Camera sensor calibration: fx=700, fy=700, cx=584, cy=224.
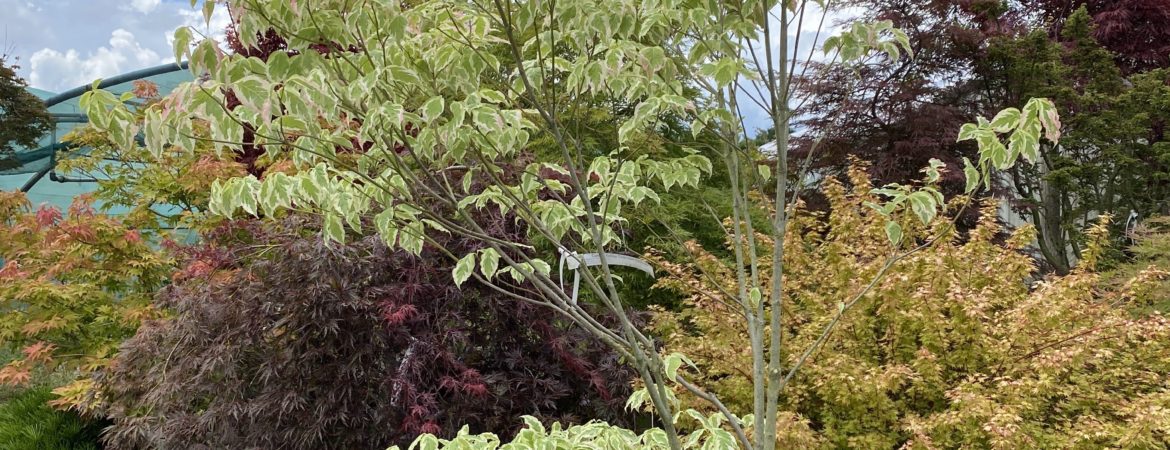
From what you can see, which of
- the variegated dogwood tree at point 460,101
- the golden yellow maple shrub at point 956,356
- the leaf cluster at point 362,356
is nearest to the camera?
the variegated dogwood tree at point 460,101

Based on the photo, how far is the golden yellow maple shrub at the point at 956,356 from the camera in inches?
108

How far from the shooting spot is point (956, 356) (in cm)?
319

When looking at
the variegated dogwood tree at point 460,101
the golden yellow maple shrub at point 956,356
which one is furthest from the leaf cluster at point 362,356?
the variegated dogwood tree at point 460,101

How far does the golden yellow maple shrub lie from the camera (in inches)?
108

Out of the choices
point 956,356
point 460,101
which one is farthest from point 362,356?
point 956,356

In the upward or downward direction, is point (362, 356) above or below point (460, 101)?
below

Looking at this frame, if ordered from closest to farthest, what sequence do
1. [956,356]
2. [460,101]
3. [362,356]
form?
[460,101], [362,356], [956,356]

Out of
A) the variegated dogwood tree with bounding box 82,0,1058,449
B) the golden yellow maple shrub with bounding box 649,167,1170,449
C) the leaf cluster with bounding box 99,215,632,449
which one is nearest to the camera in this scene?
the variegated dogwood tree with bounding box 82,0,1058,449

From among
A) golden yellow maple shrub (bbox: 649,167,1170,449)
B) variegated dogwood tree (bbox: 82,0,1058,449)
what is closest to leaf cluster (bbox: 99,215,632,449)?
golden yellow maple shrub (bbox: 649,167,1170,449)

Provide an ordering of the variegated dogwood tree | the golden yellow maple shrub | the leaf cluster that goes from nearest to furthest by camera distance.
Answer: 1. the variegated dogwood tree
2. the golden yellow maple shrub
3. the leaf cluster

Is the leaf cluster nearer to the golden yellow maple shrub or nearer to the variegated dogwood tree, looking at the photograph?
the golden yellow maple shrub

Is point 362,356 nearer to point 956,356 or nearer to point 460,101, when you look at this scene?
point 460,101

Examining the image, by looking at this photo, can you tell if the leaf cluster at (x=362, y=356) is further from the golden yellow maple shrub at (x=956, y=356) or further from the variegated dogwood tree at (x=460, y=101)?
the variegated dogwood tree at (x=460, y=101)

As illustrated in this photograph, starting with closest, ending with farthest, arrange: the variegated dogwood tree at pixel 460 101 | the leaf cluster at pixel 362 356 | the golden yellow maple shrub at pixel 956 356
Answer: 1. the variegated dogwood tree at pixel 460 101
2. the golden yellow maple shrub at pixel 956 356
3. the leaf cluster at pixel 362 356
